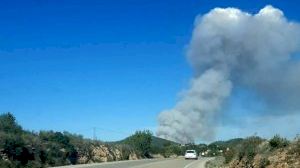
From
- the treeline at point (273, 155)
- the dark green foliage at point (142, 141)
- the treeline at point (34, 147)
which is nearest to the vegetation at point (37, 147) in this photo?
the treeline at point (34, 147)

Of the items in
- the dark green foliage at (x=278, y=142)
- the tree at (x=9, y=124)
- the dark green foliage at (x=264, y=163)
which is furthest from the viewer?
the tree at (x=9, y=124)

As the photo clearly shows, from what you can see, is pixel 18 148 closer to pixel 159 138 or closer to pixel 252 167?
pixel 252 167

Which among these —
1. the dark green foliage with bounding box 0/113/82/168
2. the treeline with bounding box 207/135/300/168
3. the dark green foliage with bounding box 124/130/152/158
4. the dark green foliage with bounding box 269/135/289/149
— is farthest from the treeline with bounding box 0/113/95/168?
the dark green foliage with bounding box 124/130/152/158

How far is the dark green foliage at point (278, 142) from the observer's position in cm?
3021

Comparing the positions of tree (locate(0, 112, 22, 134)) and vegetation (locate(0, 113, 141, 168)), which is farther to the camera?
tree (locate(0, 112, 22, 134))

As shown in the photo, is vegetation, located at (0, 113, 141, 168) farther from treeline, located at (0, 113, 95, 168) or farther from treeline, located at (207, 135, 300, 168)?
treeline, located at (207, 135, 300, 168)

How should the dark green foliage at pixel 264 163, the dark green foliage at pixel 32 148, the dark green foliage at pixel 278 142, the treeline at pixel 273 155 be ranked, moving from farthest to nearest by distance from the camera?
the dark green foliage at pixel 32 148 < the dark green foliage at pixel 278 142 < the dark green foliage at pixel 264 163 < the treeline at pixel 273 155

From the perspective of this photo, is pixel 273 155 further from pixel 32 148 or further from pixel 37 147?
pixel 37 147

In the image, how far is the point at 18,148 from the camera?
4891cm

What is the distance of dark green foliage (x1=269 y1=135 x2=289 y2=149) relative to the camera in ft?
99.1

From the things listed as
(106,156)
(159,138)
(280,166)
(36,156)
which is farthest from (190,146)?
(280,166)

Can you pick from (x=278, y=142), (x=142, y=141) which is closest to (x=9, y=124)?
(x=278, y=142)

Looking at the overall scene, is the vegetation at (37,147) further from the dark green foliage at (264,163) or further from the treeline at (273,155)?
the dark green foliage at (264,163)

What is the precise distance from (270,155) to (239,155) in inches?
347
